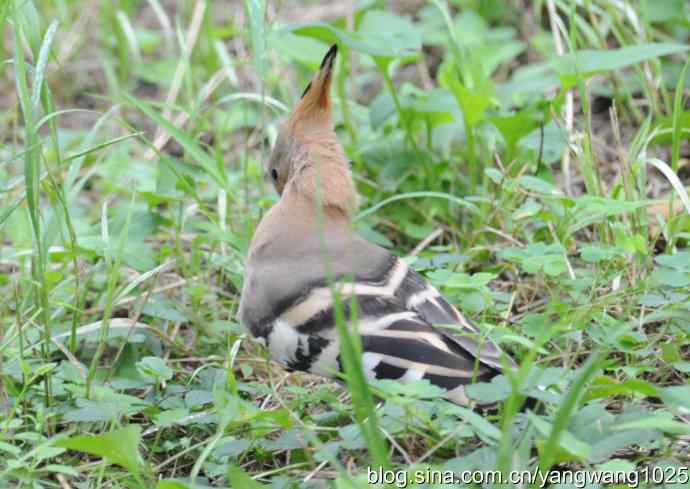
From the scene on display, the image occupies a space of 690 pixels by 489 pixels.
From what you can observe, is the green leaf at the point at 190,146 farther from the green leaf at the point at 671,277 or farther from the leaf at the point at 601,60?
the green leaf at the point at 671,277

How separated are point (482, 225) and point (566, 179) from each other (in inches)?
17.1

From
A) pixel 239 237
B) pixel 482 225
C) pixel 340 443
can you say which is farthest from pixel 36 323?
pixel 482 225

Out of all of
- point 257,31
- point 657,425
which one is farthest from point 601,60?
point 657,425

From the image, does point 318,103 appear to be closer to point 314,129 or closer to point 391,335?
point 314,129

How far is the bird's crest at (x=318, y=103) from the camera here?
274 centimetres

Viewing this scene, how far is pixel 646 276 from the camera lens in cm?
264

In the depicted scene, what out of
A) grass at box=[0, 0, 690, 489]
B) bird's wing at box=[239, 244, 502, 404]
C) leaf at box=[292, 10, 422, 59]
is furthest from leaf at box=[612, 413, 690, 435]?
leaf at box=[292, 10, 422, 59]

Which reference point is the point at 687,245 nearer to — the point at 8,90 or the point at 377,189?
the point at 377,189

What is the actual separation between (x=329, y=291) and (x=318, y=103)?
57cm

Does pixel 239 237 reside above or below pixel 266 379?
above

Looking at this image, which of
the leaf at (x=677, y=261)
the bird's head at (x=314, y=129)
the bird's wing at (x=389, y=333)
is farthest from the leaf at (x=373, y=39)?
the leaf at (x=677, y=261)

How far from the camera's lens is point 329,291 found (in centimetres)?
238

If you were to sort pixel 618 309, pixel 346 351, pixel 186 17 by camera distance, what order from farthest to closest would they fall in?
pixel 186 17 → pixel 618 309 → pixel 346 351

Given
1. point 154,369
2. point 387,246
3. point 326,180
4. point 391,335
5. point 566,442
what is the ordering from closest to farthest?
point 566,442 < point 391,335 < point 154,369 < point 326,180 < point 387,246
